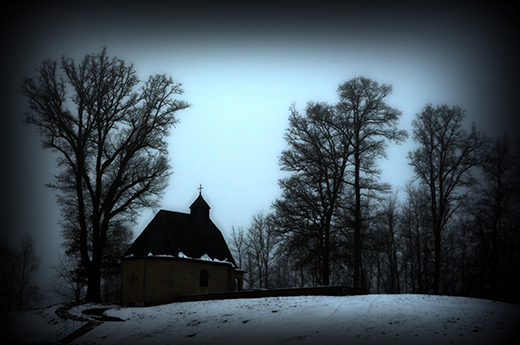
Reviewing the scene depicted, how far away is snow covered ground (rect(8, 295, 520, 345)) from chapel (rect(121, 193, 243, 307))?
647 cm

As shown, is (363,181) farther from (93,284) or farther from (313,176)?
(93,284)

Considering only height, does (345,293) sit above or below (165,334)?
above

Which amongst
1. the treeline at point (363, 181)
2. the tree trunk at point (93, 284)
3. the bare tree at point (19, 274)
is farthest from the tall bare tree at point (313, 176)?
the bare tree at point (19, 274)

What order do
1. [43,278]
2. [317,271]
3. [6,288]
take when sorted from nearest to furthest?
[317,271], [6,288], [43,278]

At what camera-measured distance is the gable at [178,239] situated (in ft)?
95.5

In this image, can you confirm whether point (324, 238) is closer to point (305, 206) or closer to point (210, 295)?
point (305, 206)

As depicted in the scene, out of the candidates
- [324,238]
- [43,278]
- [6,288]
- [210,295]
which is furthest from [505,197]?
[43,278]

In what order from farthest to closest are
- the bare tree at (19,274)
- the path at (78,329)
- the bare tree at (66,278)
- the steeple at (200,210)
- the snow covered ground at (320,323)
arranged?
the bare tree at (19,274) < the bare tree at (66,278) < the steeple at (200,210) < the path at (78,329) < the snow covered ground at (320,323)

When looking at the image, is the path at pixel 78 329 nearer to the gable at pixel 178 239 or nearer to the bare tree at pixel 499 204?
the gable at pixel 178 239

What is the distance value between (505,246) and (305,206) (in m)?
12.9

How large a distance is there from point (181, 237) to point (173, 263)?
9.02 feet

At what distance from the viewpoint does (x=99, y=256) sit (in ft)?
90.3

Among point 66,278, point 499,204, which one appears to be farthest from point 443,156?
point 66,278

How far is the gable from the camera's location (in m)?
29.1
